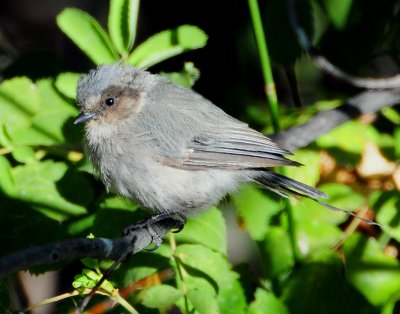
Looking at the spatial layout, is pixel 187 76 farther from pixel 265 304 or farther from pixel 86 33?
pixel 265 304

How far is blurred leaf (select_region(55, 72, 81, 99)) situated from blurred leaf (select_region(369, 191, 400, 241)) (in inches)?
43.9

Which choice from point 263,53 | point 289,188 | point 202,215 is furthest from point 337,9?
point 202,215

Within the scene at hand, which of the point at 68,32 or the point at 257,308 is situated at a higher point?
the point at 68,32

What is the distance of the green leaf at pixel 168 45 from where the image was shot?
2457mm

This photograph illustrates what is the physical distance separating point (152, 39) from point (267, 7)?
0.69 metres

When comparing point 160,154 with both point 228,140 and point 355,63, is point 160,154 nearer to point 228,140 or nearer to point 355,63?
point 228,140

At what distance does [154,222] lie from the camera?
2.57 meters

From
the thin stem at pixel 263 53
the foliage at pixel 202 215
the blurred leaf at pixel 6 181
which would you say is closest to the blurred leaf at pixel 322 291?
the foliage at pixel 202 215

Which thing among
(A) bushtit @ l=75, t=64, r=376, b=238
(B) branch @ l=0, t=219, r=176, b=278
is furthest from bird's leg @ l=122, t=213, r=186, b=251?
(B) branch @ l=0, t=219, r=176, b=278

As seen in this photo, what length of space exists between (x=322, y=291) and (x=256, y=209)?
0.40 meters

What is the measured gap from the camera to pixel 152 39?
8.25ft

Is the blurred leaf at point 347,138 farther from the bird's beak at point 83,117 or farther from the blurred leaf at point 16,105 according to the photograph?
the blurred leaf at point 16,105

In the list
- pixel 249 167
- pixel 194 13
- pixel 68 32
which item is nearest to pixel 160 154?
pixel 249 167

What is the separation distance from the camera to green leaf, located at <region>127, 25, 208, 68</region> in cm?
246
